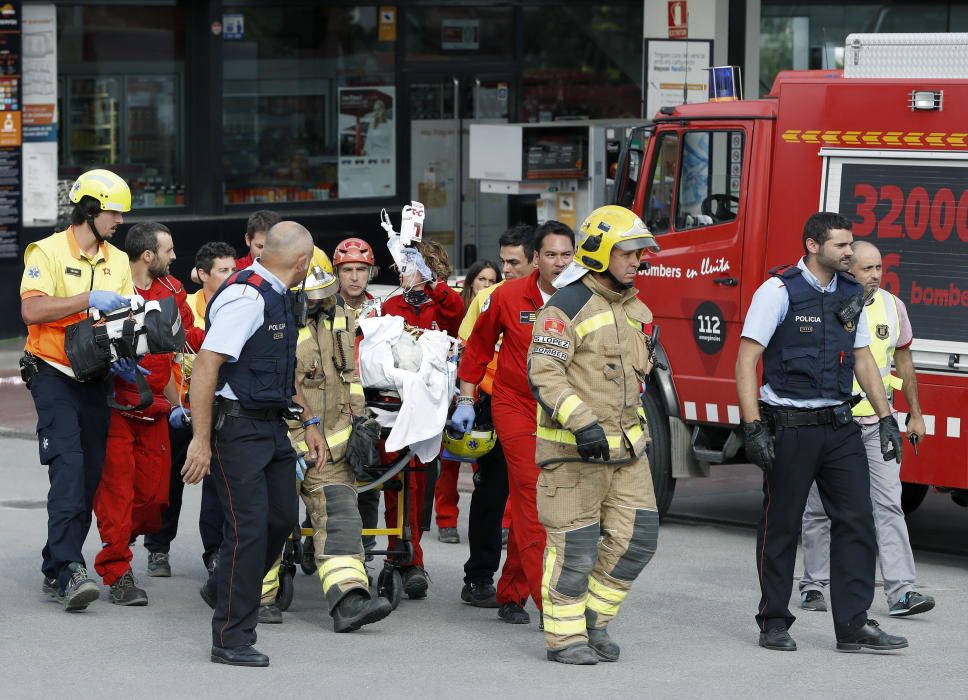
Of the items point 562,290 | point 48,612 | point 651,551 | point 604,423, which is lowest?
point 48,612

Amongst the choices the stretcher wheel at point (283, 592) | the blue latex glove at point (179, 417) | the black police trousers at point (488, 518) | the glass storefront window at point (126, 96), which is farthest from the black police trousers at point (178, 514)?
the glass storefront window at point (126, 96)

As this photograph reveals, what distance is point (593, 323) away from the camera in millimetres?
7227

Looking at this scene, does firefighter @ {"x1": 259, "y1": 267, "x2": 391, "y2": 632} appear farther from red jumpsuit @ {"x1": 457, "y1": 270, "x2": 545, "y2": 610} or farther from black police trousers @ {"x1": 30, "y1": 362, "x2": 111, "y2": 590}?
black police trousers @ {"x1": 30, "y1": 362, "x2": 111, "y2": 590}

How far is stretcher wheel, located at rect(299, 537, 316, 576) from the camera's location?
8.73 metres

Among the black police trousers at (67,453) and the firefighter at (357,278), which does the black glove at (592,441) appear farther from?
the black police trousers at (67,453)

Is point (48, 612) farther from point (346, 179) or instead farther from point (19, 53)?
point (346, 179)

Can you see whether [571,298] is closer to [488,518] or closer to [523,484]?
[523,484]

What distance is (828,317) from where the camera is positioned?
757 centimetres

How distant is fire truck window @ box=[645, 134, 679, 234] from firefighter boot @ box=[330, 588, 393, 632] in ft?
11.9

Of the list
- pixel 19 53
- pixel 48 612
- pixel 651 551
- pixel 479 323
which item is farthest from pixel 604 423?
pixel 19 53

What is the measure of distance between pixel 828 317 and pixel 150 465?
341cm

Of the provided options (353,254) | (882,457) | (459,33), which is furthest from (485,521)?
(459,33)

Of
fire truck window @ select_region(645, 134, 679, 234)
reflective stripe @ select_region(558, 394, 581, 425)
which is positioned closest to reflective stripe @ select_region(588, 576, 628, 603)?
reflective stripe @ select_region(558, 394, 581, 425)

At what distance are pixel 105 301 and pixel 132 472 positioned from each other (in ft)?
3.10
